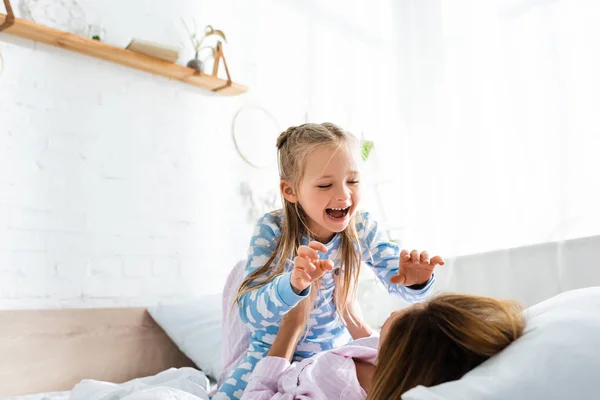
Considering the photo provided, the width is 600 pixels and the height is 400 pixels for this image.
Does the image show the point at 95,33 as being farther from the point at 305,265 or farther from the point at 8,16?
the point at 305,265

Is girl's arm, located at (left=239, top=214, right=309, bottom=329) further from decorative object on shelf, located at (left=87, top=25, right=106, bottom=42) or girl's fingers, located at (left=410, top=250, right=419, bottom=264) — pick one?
decorative object on shelf, located at (left=87, top=25, right=106, bottom=42)

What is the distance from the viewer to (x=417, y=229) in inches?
112

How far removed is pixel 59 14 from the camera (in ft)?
7.18

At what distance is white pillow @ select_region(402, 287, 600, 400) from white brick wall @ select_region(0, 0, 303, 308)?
5.45 feet

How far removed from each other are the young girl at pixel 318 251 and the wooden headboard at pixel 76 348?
82 cm

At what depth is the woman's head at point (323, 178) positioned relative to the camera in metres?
1.41

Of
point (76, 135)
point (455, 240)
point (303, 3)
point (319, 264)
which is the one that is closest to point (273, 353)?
point (319, 264)

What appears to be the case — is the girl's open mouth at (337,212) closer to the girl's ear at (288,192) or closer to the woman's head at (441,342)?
the girl's ear at (288,192)

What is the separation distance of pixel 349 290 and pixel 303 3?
1.89 m

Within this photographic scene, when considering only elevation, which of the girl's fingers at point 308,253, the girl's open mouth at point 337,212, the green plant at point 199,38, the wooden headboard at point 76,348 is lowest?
the wooden headboard at point 76,348

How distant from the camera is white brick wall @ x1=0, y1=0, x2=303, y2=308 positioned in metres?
2.03

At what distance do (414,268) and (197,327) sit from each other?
3.26 ft

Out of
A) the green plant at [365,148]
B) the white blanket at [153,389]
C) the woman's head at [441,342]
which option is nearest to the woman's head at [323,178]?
the white blanket at [153,389]

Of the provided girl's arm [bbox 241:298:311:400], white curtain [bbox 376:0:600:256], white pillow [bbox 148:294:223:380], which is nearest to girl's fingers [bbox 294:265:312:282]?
girl's arm [bbox 241:298:311:400]
